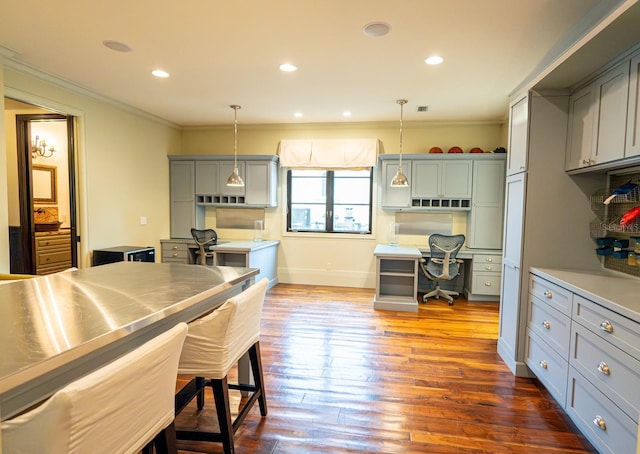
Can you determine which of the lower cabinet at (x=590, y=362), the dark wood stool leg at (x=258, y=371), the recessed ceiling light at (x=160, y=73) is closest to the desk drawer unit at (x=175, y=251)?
the recessed ceiling light at (x=160, y=73)

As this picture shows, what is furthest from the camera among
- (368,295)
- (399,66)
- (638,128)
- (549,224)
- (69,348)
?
(368,295)

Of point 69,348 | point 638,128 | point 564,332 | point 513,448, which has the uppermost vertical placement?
point 638,128

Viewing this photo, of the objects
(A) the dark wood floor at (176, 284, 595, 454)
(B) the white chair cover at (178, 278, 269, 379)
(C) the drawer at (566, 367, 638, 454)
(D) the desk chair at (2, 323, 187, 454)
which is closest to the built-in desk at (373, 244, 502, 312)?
(A) the dark wood floor at (176, 284, 595, 454)

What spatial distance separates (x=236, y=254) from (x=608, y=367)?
4.38m

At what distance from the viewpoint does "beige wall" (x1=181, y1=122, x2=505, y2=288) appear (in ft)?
18.1

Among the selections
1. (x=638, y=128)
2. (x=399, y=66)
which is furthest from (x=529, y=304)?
(x=399, y=66)

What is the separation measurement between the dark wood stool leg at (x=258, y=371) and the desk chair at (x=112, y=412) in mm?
805

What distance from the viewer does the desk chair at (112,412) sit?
0.82 meters

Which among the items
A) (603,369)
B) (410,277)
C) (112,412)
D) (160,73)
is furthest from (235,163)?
(603,369)

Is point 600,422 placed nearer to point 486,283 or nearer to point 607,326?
point 607,326

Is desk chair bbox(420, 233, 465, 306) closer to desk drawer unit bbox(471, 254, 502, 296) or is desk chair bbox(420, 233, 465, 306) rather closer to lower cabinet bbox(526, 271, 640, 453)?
desk drawer unit bbox(471, 254, 502, 296)

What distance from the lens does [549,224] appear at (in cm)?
274

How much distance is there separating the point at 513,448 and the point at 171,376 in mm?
1927

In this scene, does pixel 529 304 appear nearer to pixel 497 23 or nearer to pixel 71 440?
pixel 497 23
